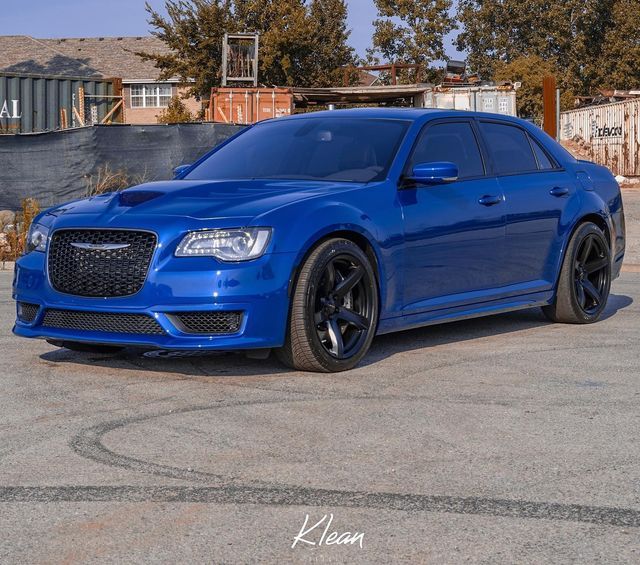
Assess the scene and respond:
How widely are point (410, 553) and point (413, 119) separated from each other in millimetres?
4755

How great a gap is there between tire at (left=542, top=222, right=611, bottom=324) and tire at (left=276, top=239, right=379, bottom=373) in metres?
2.27

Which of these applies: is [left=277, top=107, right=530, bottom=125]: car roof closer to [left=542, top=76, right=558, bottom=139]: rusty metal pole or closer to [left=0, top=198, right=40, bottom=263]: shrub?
[left=0, top=198, right=40, bottom=263]: shrub

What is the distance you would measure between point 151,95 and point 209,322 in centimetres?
5578

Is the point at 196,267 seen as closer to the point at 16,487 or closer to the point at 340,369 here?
the point at 340,369

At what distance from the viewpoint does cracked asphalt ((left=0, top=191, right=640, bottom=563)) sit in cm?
392

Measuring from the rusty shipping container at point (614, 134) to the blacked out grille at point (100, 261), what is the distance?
35.5m

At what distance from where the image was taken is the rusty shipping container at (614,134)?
40.8m

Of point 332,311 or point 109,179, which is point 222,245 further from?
point 109,179

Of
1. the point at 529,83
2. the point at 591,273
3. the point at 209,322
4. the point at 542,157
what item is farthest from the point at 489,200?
the point at 529,83

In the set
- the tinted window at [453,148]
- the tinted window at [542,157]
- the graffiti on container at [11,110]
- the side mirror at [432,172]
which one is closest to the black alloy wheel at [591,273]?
the tinted window at [542,157]

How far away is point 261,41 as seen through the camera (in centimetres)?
5359

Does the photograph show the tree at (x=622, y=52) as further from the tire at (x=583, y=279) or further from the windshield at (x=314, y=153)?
the windshield at (x=314, y=153)

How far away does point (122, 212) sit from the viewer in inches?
272

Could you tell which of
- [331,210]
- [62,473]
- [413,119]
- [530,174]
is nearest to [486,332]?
[530,174]
